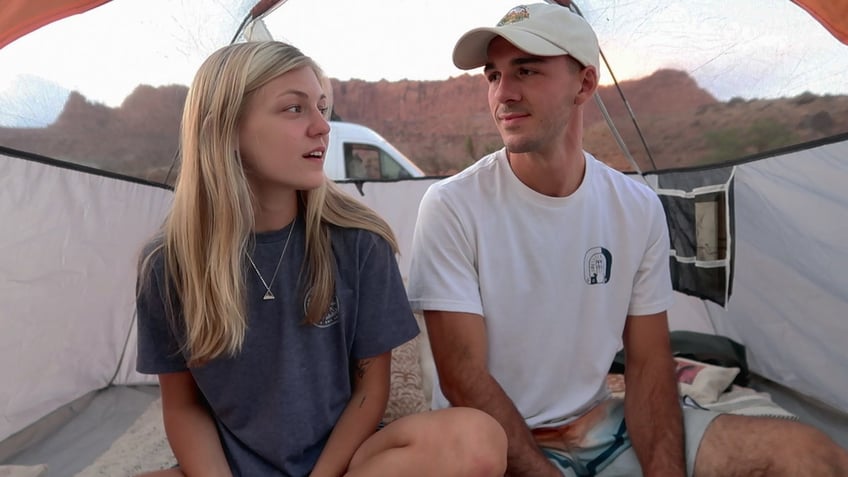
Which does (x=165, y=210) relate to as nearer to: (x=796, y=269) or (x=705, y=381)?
(x=705, y=381)

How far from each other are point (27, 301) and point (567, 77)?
1912 mm

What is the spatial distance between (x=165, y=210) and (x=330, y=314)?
2084mm

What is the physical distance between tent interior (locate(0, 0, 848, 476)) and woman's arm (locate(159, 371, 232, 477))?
67 cm

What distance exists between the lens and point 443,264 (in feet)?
5.29

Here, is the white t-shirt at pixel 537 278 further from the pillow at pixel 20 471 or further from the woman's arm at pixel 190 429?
the pillow at pixel 20 471

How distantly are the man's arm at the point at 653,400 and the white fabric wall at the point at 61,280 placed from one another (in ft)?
4.74

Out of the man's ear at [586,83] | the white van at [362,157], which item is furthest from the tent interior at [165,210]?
the white van at [362,157]

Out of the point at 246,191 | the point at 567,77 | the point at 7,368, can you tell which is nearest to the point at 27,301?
the point at 7,368

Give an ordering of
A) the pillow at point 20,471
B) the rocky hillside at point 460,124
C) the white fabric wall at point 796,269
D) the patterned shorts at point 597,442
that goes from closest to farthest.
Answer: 1. the patterned shorts at point 597,442
2. the pillow at point 20,471
3. the white fabric wall at point 796,269
4. the rocky hillside at point 460,124

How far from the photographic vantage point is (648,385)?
1.63 meters

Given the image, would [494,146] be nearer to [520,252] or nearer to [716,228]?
[716,228]

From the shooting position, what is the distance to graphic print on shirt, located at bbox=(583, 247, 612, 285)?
1.67 metres

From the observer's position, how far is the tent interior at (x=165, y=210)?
208cm

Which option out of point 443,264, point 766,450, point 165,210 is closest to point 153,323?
point 443,264
